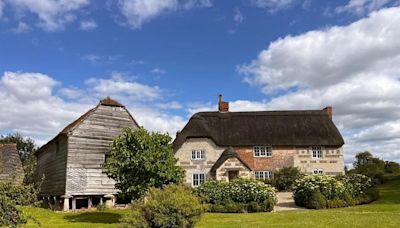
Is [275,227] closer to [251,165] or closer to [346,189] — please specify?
[346,189]

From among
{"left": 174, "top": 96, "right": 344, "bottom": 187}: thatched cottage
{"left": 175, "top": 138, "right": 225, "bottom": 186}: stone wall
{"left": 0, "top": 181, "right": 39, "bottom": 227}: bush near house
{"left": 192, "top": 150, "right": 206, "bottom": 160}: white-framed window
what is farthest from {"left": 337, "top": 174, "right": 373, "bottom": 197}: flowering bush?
{"left": 0, "top": 181, "right": 39, "bottom": 227}: bush near house

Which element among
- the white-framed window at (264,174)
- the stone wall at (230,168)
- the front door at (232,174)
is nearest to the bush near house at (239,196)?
the stone wall at (230,168)

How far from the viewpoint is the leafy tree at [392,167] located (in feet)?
180

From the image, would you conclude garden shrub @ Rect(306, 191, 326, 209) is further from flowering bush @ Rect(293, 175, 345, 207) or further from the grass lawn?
the grass lawn

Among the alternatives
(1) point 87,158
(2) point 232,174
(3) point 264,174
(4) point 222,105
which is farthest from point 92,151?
(4) point 222,105

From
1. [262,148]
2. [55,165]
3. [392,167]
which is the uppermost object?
[262,148]

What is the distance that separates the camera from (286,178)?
3888cm

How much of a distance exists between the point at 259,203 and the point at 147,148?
835 centimetres

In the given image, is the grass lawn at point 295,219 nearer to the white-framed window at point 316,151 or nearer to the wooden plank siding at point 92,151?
the wooden plank siding at point 92,151

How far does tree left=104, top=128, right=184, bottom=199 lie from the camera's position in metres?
21.0

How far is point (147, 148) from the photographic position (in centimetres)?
2150

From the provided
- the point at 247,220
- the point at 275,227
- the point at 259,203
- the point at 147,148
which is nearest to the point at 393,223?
the point at 275,227

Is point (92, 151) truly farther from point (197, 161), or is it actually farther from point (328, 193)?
point (328, 193)

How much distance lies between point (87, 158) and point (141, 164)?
10.9m
